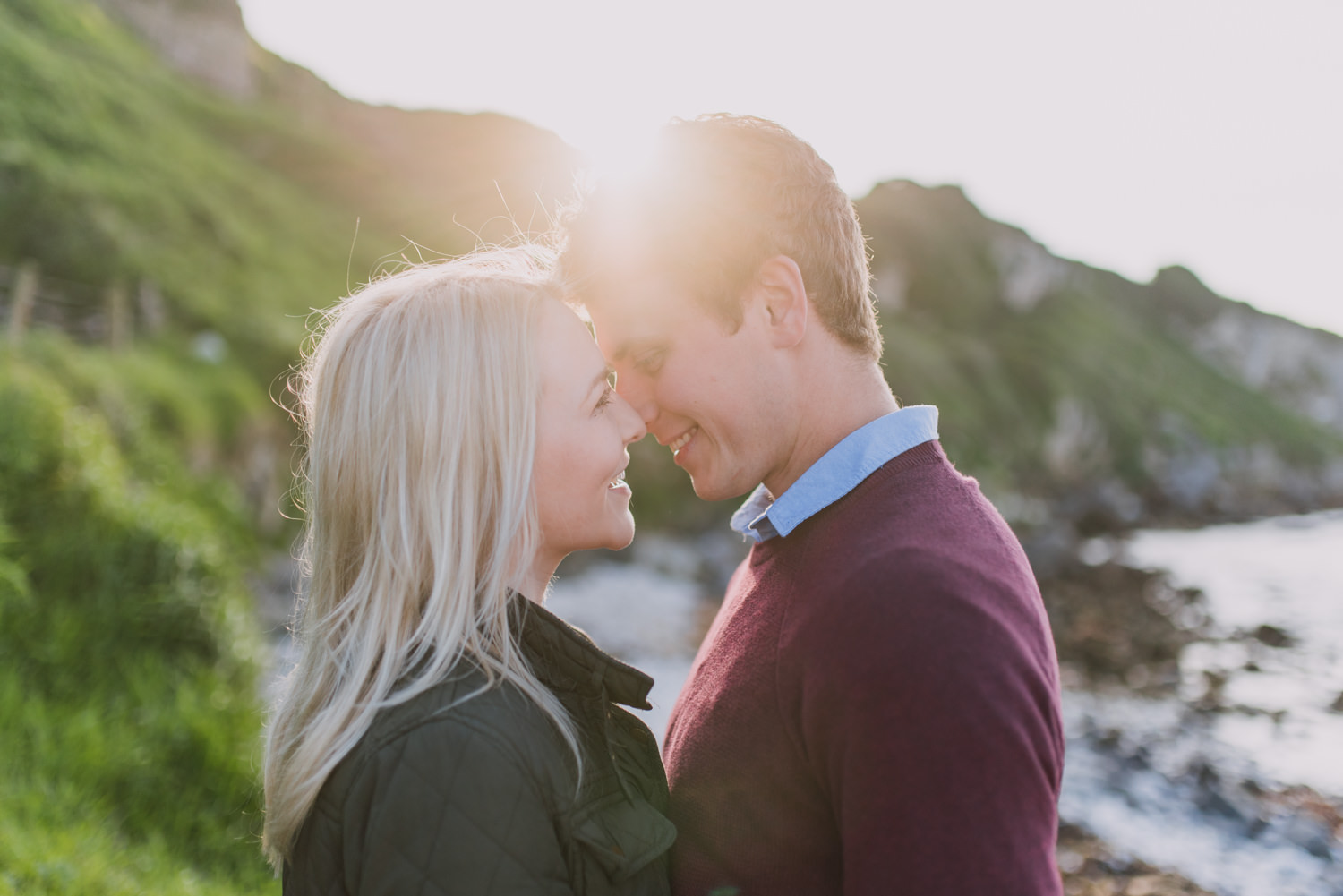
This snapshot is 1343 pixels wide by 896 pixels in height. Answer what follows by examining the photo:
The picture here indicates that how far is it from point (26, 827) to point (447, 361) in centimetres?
462

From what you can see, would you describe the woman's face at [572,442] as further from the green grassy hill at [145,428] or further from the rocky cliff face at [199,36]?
the rocky cliff face at [199,36]

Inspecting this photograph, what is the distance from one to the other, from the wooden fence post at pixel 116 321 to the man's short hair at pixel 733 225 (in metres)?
17.8

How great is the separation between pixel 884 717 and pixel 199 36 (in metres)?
59.4

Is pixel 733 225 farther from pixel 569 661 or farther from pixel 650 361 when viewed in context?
pixel 569 661

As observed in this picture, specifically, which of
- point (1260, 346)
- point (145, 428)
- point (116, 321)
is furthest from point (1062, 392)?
point (1260, 346)

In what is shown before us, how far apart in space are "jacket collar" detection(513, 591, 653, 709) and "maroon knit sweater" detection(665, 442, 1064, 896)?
9.5 inches

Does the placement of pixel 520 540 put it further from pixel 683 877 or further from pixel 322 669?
pixel 683 877

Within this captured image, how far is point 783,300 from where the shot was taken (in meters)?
2.45

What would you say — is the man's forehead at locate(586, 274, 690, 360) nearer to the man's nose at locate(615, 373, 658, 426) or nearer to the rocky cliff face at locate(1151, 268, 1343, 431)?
the man's nose at locate(615, 373, 658, 426)

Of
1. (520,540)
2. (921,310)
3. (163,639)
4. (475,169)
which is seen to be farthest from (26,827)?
(921,310)

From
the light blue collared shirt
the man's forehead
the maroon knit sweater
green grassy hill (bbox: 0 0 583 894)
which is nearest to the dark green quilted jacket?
the maroon knit sweater

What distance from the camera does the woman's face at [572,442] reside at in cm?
223

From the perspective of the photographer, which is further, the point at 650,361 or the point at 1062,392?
the point at 1062,392

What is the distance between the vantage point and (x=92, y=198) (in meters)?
21.3
